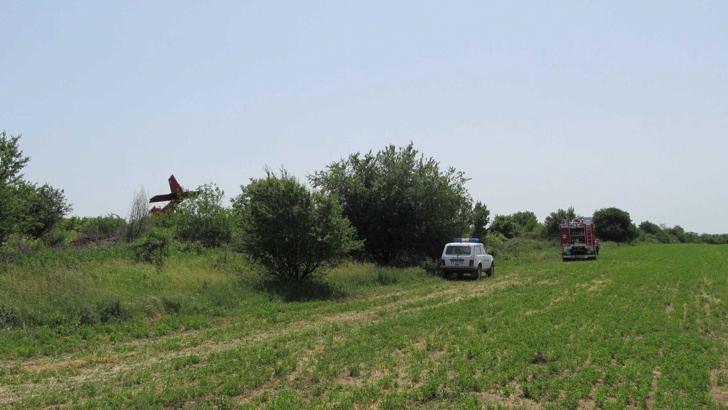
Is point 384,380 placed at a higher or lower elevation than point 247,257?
lower

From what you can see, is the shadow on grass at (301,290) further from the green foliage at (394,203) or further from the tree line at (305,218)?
the green foliage at (394,203)

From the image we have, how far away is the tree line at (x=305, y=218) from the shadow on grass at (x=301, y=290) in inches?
41.2

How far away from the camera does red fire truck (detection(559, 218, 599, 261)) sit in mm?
42562

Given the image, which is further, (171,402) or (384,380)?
(384,380)

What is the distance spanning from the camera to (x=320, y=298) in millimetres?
19016

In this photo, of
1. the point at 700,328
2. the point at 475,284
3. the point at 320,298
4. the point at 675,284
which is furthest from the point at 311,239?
the point at 675,284

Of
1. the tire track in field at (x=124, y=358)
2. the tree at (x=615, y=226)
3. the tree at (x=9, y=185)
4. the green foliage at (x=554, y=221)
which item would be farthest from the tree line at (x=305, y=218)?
the tree at (x=615, y=226)

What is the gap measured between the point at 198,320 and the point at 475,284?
13.9 meters

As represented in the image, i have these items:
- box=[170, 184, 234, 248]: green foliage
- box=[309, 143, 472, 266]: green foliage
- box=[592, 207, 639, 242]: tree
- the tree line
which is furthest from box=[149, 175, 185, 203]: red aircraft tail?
box=[592, 207, 639, 242]: tree

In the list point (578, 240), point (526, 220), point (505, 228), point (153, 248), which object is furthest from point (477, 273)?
point (526, 220)

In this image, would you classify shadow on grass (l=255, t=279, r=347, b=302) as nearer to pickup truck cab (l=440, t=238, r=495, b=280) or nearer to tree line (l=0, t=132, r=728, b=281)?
tree line (l=0, t=132, r=728, b=281)

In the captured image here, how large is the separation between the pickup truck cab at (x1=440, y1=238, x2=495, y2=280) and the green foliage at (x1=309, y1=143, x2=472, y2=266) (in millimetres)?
4281

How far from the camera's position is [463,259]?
26.9 meters

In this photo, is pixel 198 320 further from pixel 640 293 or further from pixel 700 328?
pixel 640 293
